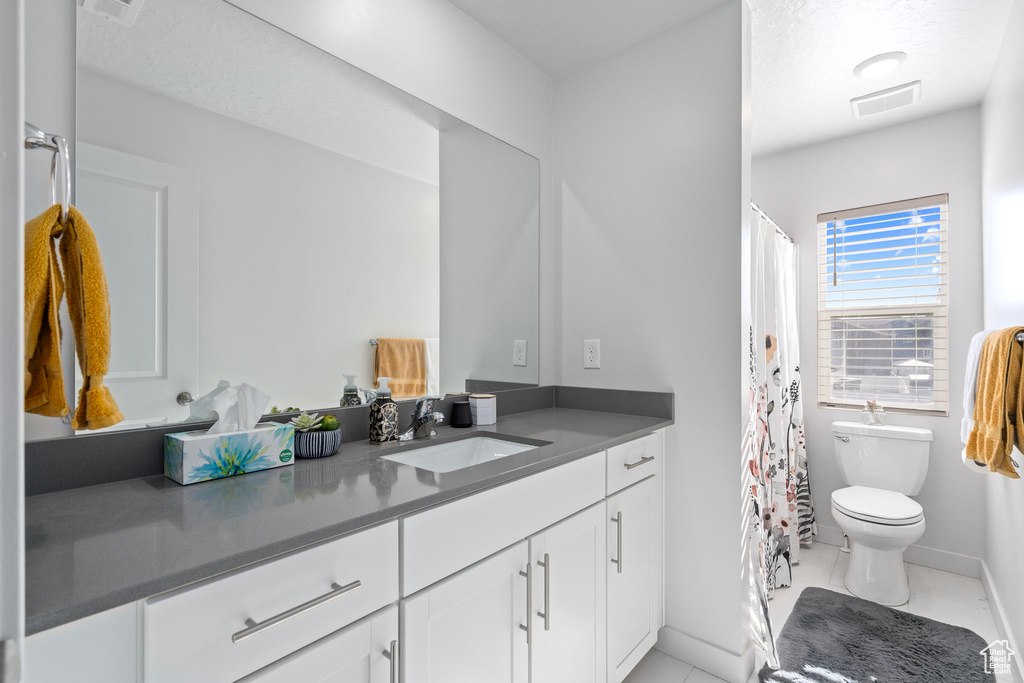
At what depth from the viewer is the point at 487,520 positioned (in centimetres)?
111

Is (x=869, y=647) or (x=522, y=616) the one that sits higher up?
(x=522, y=616)

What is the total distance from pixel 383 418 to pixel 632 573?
38.6 inches

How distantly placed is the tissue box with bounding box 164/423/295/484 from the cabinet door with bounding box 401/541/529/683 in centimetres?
49

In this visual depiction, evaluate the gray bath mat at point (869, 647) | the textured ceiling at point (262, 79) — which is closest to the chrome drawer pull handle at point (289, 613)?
the textured ceiling at point (262, 79)

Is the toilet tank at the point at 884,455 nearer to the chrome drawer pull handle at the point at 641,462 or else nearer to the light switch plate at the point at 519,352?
the chrome drawer pull handle at the point at 641,462

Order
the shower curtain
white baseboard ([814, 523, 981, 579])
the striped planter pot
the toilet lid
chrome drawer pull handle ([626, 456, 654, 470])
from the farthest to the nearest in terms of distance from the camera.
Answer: white baseboard ([814, 523, 981, 579])
the toilet lid
the shower curtain
chrome drawer pull handle ([626, 456, 654, 470])
the striped planter pot

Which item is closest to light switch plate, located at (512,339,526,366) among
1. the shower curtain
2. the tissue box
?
the shower curtain

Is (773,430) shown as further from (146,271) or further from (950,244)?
(146,271)

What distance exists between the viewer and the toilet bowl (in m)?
2.20

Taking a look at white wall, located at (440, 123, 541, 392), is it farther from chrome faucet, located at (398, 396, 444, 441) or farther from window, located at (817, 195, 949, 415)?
window, located at (817, 195, 949, 415)

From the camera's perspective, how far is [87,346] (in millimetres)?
823

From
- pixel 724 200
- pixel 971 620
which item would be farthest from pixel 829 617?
pixel 724 200
